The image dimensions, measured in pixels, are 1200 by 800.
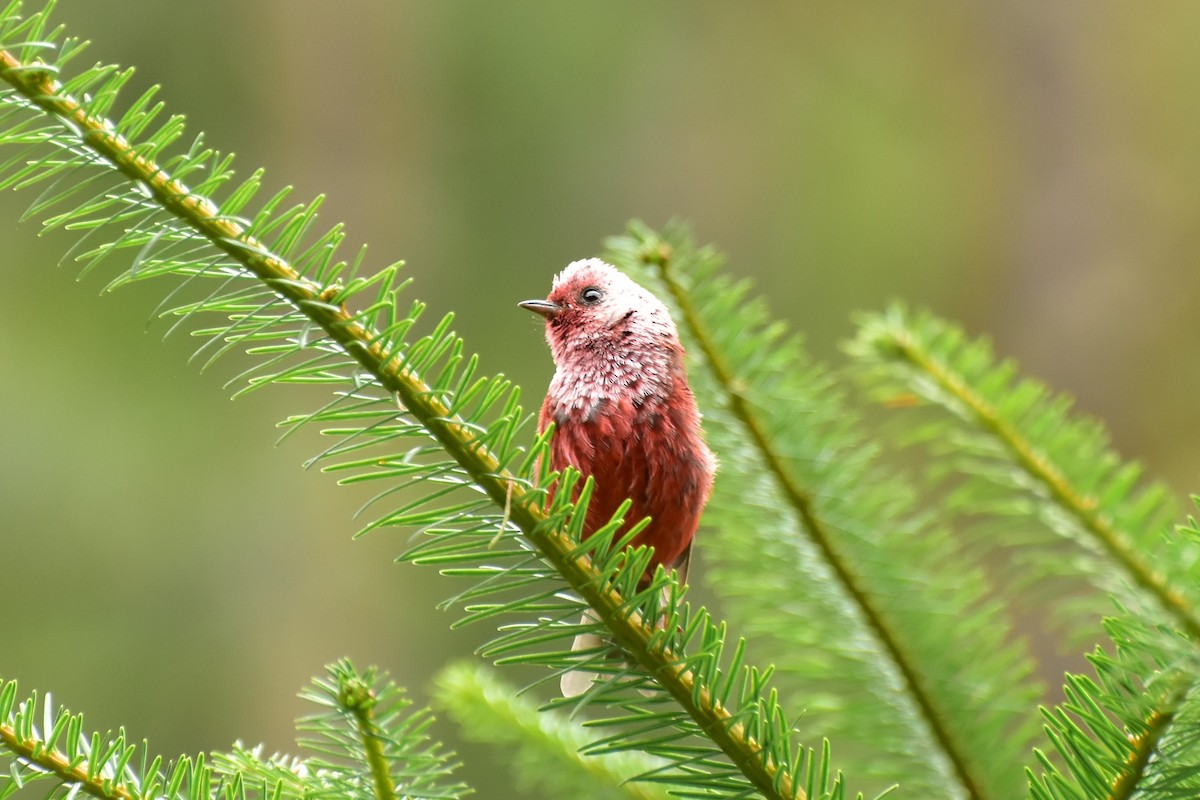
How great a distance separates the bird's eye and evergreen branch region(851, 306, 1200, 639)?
585 millimetres

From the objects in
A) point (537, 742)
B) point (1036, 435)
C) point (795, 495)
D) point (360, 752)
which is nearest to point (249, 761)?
point (360, 752)

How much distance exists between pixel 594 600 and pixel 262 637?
13.4 feet

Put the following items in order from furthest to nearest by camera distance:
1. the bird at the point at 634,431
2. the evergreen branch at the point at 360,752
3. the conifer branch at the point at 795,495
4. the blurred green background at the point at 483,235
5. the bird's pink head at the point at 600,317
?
the blurred green background at the point at 483,235
the bird's pink head at the point at 600,317
the bird at the point at 634,431
the conifer branch at the point at 795,495
the evergreen branch at the point at 360,752

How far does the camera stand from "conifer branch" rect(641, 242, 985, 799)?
3.78 feet

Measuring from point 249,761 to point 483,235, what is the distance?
4.24 meters

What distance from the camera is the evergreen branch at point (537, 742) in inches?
50.2

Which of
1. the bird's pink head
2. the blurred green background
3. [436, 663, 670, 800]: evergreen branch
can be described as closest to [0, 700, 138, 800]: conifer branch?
[436, 663, 670, 800]: evergreen branch

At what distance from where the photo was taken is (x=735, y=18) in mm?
6039

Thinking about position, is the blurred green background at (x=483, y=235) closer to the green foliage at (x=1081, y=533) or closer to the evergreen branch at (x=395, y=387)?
the green foliage at (x=1081, y=533)

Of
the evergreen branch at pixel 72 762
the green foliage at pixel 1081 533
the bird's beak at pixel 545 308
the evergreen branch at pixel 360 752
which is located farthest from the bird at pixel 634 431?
the evergreen branch at pixel 72 762

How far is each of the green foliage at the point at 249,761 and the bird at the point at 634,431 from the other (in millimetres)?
472

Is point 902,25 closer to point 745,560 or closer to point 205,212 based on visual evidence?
point 745,560

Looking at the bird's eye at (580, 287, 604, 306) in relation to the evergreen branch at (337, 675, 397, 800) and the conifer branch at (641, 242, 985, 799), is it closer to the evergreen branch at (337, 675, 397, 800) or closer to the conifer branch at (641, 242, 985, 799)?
the conifer branch at (641, 242, 985, 799)

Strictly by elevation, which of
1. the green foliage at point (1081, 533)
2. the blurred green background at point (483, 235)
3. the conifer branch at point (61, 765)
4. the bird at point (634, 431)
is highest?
the blurred green background at point (483, 235)
